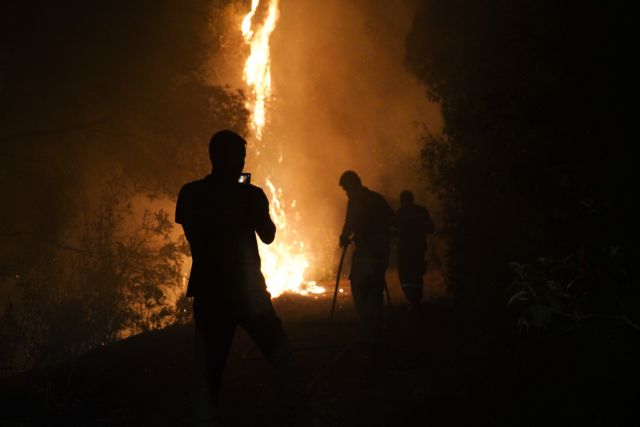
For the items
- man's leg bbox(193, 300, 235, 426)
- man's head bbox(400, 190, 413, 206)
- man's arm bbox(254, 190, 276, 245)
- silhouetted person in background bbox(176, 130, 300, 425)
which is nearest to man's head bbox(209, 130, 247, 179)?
silhouetted person in background bbox(176, 130, 300, 425)

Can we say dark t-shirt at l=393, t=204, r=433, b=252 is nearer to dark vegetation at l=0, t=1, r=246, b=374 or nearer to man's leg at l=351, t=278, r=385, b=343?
man's leg at l=351, t=278, r=385, b=343

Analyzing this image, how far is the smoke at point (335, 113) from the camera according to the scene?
85.2ft

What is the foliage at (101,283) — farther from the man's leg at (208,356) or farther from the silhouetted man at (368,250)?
the man's leg at (208,356)

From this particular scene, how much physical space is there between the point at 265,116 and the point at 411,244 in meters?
9.32

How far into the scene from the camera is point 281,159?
29469 millimetres

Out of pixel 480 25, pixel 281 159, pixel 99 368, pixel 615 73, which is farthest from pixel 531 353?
pixel 281 159

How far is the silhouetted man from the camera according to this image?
A: 308 inches

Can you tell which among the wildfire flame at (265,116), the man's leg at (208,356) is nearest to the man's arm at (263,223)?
the man's leg at (208,356)

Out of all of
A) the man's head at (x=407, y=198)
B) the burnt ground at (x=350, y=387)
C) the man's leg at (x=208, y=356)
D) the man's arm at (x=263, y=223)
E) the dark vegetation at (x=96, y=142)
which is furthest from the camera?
the dark vegetation at (x=96, y=142)

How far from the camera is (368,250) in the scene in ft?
26.1

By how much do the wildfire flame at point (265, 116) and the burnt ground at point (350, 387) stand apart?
841 centimetres

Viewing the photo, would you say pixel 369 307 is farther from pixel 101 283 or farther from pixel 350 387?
pixel 101 283

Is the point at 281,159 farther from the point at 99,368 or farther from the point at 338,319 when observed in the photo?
the point at 99,368

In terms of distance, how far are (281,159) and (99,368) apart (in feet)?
76.7
